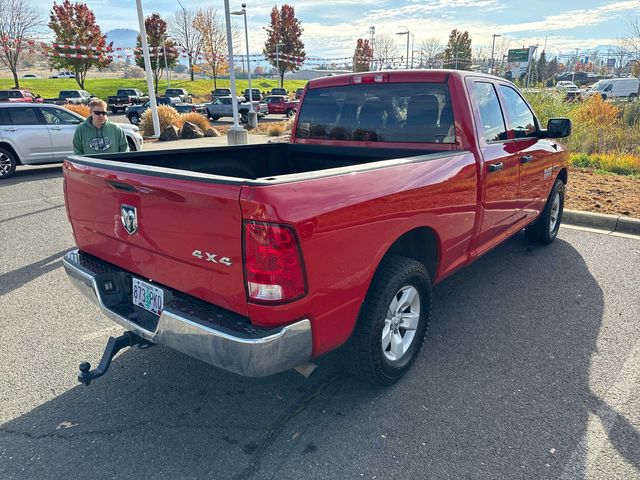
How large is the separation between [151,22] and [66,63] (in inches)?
522

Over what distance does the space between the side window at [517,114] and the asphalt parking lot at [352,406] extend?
1.66 m

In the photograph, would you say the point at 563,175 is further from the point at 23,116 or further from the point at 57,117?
the point at 23,116

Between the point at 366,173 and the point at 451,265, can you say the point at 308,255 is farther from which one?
the point at 451,265

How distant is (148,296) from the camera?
8.23ft

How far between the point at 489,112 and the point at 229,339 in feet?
10.1

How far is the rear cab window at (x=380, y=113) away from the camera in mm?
3523

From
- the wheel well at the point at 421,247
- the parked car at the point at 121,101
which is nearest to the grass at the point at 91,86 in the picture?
the parked car at the point at 121,101

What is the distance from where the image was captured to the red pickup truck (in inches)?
78.8

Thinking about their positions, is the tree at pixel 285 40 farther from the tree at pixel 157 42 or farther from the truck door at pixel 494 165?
the truck door at pixel 494 165

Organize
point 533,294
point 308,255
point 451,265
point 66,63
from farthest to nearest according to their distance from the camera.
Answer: point 66,63, point 533,294, point 451,265, point 308,255

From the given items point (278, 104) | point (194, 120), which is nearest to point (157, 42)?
point (278, 104)

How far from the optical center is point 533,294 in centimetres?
428

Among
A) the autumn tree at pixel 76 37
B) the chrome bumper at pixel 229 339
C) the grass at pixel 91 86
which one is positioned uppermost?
the autumn tree at pixel 76 37

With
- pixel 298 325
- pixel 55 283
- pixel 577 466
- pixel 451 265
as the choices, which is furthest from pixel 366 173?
pixel 55 283
